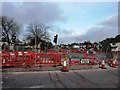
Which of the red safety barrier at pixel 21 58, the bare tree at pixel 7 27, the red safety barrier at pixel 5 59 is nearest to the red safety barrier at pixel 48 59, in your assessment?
the red safety barrier at pixel 21 58

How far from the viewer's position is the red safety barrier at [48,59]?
22.2 m

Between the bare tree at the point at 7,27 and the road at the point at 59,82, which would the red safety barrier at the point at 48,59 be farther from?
the bare tree at the point at 7,27

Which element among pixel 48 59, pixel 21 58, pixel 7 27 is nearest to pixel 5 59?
pixel 21 58

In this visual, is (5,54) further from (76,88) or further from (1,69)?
(76,88)

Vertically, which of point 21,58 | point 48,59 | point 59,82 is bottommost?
point 59,82

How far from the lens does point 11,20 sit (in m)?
93.4

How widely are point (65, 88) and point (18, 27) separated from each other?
85.2m

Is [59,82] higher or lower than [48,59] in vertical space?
lower

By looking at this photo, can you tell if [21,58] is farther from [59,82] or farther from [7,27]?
[7,27]

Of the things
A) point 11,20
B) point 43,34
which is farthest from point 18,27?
point 43,34

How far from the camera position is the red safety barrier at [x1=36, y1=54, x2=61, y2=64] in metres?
22.2

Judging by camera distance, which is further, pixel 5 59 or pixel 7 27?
pixel 7 27

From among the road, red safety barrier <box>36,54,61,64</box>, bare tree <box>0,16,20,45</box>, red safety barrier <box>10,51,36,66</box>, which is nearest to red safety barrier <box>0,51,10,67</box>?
red safety barrier <box>10,51,36,66</box>

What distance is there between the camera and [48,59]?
22625 millimetres
